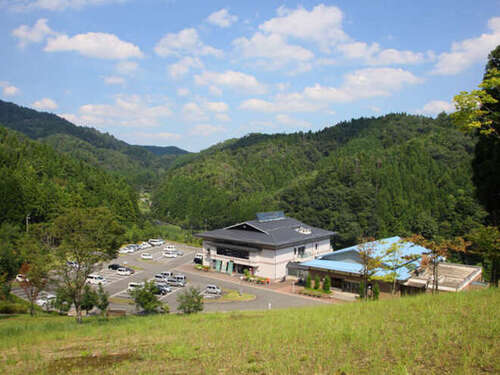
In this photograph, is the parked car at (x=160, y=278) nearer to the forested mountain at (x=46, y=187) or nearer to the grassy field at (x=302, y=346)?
the forested mountain at (x=46, y=187)

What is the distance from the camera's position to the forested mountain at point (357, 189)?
5938 cm

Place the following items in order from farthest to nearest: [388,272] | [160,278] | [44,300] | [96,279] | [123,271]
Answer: [123,271] < [160,278] < [96,279] < [388,272] < [44,300]

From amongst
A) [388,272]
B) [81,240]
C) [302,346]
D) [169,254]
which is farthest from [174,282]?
[302,346]

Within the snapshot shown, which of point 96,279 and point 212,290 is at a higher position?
point 96,279

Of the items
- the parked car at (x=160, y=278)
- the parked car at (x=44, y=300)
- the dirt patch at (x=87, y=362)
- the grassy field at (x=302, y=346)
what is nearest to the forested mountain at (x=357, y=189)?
the parked car at (x=160, y=278)

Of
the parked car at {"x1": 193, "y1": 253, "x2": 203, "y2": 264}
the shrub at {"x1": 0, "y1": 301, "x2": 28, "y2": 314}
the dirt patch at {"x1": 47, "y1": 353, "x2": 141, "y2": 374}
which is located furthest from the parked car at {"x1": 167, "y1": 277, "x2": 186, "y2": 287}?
the dirt patch at {"x1": 47, "y1": 353, "x2": 141, "y2": 374}

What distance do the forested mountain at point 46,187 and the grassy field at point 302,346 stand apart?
33.0 meters

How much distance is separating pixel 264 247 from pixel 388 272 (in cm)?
1350

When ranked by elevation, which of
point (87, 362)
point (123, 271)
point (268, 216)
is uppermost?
point (268, 216)

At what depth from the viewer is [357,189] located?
66.6 meters

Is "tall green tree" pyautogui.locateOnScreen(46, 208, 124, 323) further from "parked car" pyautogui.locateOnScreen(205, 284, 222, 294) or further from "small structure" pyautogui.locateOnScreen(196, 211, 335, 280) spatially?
"small structure" pyautogui.locateOnScreen(196, 211, 335, 280)

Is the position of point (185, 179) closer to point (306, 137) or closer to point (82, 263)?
point (306, 137)

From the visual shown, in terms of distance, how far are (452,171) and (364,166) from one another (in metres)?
16.3

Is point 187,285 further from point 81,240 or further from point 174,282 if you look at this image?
point 81,240
